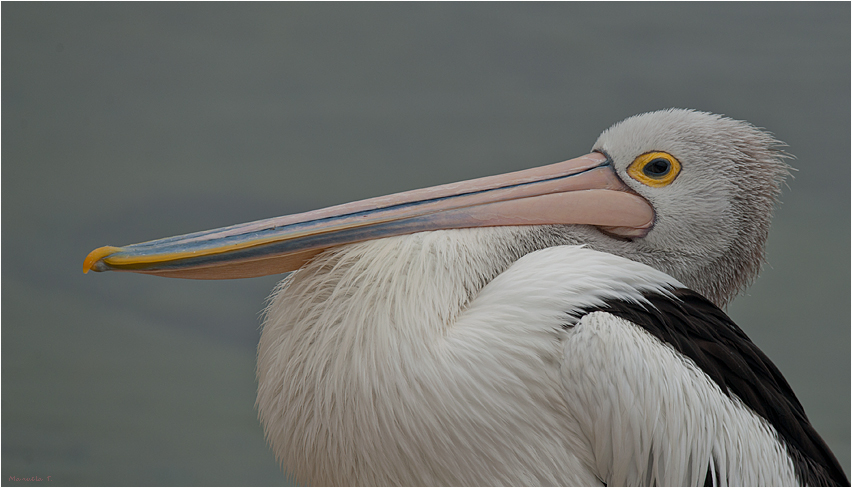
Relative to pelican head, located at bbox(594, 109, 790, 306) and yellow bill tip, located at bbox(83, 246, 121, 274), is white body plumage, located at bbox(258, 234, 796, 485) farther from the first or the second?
yellow bill tip, located at bbox(83, 246, 121, 274)

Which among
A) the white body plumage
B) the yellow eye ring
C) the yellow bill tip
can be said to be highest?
the yellow eye ring

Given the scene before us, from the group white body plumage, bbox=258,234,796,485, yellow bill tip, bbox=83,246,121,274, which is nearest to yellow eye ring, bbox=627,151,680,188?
white body plumage, bbox=258,234,796,485

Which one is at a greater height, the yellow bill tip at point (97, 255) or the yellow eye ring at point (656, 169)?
the yellow eye ring at point (656, 169)

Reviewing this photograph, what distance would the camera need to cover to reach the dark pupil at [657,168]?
6.53ft

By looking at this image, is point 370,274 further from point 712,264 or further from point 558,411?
point 712,264

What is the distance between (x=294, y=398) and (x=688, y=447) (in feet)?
2.98

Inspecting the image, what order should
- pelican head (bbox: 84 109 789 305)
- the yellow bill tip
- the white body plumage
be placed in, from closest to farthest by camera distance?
the white body plumage, the yellow bill tip, pelican head (bbox: 84 109 789 305)

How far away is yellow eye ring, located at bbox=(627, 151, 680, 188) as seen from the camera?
1988 mm

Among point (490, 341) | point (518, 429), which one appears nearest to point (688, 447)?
point (518, 429)

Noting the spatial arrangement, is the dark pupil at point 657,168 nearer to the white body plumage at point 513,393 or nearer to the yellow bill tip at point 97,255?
the white body plumage at point 513,393

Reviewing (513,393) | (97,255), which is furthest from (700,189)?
(97,255)

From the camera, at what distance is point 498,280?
180cm

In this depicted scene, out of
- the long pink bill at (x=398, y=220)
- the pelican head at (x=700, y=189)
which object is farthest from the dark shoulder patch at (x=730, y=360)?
the long pink bill at (x=398, y=220)

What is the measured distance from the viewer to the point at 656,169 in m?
2.00
